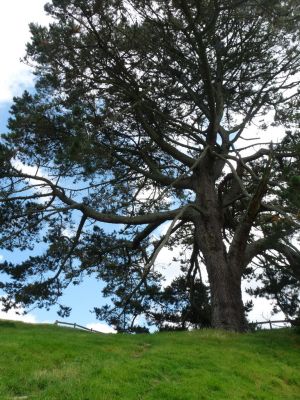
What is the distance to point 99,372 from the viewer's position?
28.3ft

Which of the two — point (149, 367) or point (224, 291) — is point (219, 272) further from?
point (149, 367)

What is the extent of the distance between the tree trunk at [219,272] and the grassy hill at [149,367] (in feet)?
3.04

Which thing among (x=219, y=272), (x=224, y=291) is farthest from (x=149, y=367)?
(x=219, y=272)

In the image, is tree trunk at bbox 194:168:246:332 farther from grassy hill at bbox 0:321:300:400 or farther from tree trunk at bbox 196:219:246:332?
grassy hill at bbox 0:321:300:400

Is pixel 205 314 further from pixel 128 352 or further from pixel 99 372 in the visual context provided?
pixel 99 372

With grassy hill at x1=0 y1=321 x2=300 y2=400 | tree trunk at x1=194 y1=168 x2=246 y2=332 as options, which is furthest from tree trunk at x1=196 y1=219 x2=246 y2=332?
grassy hill at x1=0 y1=321 x2=300 y2=400

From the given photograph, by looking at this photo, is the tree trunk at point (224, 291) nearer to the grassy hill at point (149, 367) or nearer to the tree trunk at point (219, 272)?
the tree trunk at point (219, 272)

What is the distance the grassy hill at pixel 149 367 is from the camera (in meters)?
7.86

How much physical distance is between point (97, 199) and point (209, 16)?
6.45 meters

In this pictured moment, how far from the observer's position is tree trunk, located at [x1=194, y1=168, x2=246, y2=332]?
46.3 ft

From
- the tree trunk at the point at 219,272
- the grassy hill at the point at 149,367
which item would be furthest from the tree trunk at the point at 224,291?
the grassy hill at the point at 149,367

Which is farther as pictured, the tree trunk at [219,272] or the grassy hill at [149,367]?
the tree trunk at [219,272]

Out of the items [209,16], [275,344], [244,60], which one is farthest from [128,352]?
[244,60]

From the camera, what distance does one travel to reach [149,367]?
9.30 metres
